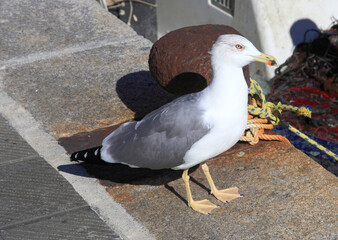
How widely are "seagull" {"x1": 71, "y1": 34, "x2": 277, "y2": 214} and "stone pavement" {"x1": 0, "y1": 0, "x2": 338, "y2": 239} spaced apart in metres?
0.18

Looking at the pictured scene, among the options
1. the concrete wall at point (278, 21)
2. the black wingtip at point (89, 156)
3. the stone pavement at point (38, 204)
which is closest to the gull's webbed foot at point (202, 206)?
the stone pavement at point (38, 204)

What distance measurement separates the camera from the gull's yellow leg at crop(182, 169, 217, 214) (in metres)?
2.97

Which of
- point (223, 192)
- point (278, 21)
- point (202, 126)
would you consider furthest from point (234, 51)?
point (278, 21)

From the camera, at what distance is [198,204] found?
2.99m

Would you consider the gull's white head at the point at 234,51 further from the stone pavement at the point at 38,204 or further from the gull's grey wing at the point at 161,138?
the stone pavement at the point at 38,204

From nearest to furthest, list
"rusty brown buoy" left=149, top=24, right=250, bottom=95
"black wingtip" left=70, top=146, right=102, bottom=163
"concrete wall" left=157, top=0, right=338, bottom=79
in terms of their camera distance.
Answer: "black wingtip" left=70, top=146, right=102, bottom=163 < "rusty brown buoy" left=149, top=24, right=250, bottom=95 < "concrete wall" left=157, top=0, right=338, bottom=79

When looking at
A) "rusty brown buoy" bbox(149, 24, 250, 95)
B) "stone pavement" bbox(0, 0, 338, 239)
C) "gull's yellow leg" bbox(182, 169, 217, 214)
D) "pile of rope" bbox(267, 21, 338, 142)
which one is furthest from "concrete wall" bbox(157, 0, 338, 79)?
"gull's yellow leg" bbox(182, 169, 217, 214)

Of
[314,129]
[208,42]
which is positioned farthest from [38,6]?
[314,129]

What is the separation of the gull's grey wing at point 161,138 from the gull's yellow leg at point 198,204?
130 millimetres

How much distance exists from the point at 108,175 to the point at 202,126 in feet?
2.50

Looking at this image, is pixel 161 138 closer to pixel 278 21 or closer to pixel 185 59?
pixel 185 59

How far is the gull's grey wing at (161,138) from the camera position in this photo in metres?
2.89

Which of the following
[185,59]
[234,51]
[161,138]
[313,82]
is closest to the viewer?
[234,51]

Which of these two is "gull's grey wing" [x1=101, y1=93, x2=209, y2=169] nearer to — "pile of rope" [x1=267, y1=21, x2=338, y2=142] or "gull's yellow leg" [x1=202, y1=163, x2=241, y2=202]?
"gull's yellow leg" [x1=202, y1=163, x2=241, y2=202]
